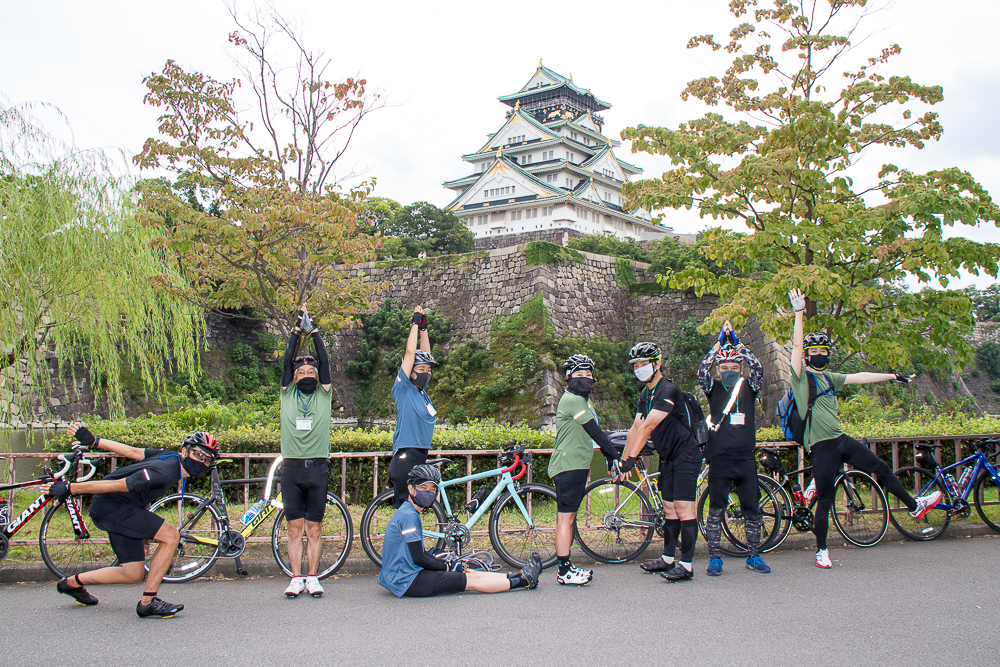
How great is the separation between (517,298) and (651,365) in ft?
48.4

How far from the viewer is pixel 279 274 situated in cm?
1116

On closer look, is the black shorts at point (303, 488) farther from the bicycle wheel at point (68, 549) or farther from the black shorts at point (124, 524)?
the bicycle wheel at point (68, 549)

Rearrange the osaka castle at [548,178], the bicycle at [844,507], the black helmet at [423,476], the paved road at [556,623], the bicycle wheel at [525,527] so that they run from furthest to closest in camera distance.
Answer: the osaka castle at [548,178]
the bicycle at [844,507]
the bicycle wheel at [525,527]
the black helmet at [423,476]
the paved road at [556,623]

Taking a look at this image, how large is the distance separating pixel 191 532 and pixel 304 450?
119 centimetres

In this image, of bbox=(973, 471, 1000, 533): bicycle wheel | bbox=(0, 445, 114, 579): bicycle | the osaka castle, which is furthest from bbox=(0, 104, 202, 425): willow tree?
the osaka castle

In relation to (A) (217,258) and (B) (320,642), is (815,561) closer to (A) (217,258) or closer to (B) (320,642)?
(B) (320,642)

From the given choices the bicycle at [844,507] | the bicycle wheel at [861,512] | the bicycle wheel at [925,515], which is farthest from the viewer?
the bicycle wheel at [925,515]

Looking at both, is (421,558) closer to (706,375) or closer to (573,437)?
(573,437)

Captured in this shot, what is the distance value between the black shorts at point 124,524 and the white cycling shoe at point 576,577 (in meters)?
2.78

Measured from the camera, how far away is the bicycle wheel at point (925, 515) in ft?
20.7

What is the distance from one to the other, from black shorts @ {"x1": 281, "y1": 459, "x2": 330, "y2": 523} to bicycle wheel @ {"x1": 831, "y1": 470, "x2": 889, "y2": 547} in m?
4.46

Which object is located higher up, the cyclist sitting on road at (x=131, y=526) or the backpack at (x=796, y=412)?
the backpack at (x=796, y=412)

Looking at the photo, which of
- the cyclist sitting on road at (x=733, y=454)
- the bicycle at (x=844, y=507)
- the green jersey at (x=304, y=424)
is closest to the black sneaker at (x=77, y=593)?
the green jersey at (x=304, y=424)

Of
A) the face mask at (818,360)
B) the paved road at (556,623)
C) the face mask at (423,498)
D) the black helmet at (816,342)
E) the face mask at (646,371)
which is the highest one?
the black helmet at (816,342)
